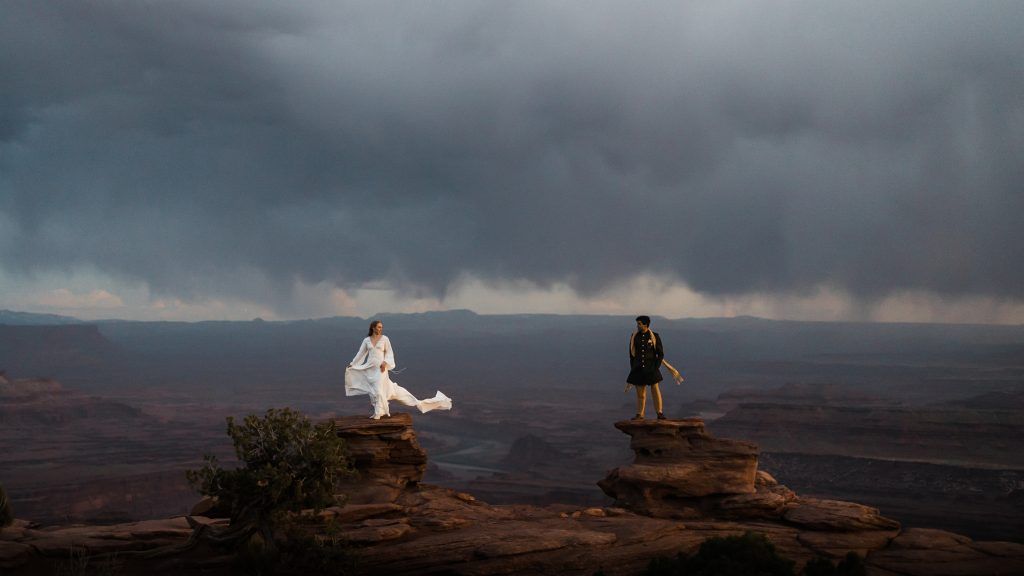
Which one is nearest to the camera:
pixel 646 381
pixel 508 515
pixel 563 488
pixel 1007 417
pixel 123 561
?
pixel 123 561

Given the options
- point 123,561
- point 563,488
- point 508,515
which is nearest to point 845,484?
point 563,488

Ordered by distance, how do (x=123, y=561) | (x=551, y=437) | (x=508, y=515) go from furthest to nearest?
1. (x=551, y=437)
2. (x=508, y=515)
3. (x=123, y=561)

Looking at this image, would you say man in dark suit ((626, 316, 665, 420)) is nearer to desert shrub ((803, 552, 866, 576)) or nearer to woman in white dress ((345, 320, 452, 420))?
woman in white dress ((345, 320, 452, 420))

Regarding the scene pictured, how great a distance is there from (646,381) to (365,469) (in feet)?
31.0

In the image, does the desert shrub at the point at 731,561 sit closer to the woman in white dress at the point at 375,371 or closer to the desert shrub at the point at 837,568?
the desert shrub at the point at 837,568

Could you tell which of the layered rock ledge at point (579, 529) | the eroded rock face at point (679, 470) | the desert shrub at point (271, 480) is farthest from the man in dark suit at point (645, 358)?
the desert shrub at point (271, 480)

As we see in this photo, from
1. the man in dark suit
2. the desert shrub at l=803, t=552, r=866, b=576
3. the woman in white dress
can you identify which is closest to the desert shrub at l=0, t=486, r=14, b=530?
the woman in white dress

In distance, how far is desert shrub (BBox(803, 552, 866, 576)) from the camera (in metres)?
19.4

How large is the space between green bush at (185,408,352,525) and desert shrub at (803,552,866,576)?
472 inches

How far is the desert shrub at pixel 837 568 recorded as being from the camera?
19406 mm

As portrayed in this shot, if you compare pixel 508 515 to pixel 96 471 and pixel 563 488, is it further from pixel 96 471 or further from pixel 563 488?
pixel 96 471

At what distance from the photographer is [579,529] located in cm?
2228

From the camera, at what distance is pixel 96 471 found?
139m

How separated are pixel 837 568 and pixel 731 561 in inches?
119
